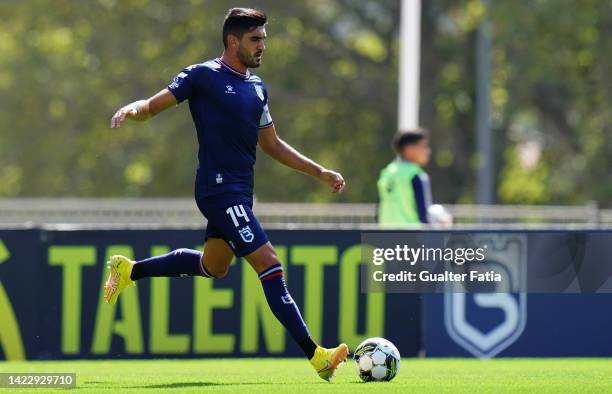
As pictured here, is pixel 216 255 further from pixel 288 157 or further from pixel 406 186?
pixel 406 186

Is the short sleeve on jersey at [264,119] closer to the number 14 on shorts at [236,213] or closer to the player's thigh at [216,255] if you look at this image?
the number 14 on shorts at [236,213]

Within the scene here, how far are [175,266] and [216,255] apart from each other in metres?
0.39

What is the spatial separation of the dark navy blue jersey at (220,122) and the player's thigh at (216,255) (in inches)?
19.0

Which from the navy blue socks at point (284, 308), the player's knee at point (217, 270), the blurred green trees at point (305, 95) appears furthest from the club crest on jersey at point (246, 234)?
the blurred green trees at point (305, 95)

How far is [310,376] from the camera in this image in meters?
10.6

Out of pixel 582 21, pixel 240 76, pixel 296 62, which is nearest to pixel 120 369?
pixel 240 76

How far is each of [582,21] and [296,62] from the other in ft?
21.8

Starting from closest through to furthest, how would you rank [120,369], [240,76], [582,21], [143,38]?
1. [240,76]
2. [120,369]
3. [582,21]
4. [143,38]

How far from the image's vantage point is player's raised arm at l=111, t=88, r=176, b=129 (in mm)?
9352

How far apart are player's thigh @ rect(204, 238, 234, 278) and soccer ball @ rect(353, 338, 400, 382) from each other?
1.22 metres

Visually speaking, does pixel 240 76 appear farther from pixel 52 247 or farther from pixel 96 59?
pixel 96 59

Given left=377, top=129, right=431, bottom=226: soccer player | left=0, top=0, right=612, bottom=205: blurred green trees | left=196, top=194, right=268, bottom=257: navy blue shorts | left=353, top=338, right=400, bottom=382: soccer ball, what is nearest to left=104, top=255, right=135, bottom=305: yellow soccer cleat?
left=196, top=194, right=268, bottom=257: navy blue shorts

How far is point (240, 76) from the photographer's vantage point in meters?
10.1

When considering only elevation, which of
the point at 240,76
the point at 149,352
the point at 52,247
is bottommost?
the point at 149,352
